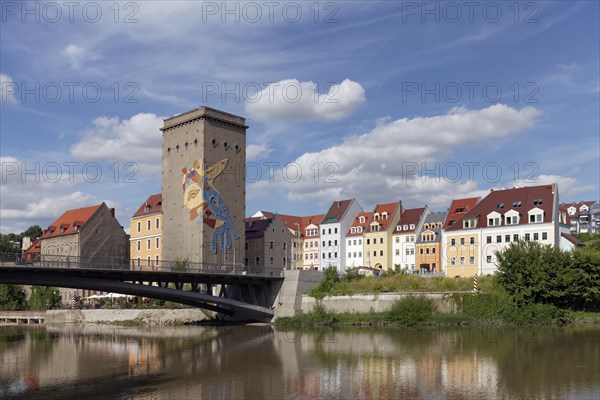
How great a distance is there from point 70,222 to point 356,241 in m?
43.8

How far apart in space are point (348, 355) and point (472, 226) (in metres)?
43.2

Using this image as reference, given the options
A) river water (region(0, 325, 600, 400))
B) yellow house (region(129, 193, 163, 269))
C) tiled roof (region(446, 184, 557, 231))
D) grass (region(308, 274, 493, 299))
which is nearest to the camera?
river water (region(0, 325, 600, 400))

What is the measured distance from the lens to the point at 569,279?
190ft

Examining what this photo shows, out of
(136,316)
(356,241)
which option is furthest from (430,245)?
(136,316)

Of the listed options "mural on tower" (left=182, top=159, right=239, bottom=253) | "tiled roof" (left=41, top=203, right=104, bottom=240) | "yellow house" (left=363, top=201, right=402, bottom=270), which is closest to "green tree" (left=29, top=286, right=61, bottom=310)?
"tiled roof" (left=41, top=203, right=104, bottom=240)

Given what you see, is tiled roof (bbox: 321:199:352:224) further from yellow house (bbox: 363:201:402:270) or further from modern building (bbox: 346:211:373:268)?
yellow house (bbox: 363:201:402:270)

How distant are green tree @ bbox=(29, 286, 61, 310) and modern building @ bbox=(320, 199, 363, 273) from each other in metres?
39.7

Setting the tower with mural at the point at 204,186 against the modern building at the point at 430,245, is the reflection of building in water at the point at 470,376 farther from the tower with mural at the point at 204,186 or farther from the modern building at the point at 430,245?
the modern building at the point at 430,245

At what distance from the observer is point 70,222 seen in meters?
102

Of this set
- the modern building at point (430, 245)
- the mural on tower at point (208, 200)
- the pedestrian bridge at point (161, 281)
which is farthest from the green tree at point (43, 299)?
the modern building at point (430, 245)

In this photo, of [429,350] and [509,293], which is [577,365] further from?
[509,293]

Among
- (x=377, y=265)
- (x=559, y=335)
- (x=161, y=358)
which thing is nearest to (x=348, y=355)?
(x=161, y=358)

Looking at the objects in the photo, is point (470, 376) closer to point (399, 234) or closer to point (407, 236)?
point (407, 236)

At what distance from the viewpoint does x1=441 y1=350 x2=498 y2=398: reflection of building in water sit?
96.0 ft
